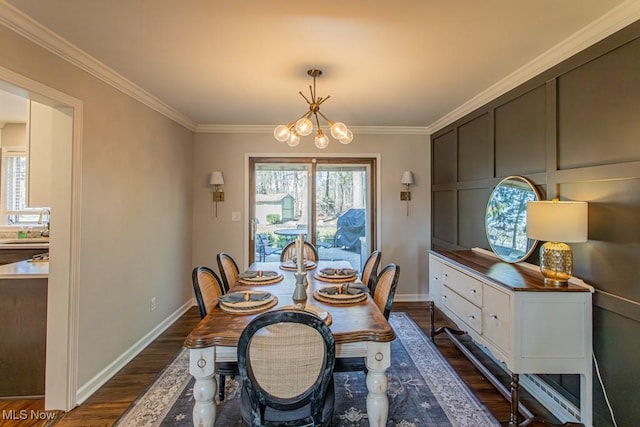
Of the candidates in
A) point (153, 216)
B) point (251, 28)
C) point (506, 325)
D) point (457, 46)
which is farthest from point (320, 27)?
point (153, 216)

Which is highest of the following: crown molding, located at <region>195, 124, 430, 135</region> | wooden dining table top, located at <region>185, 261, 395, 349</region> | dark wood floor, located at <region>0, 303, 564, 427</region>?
crown molding, located at <region>195, 124, 430, 135</region>

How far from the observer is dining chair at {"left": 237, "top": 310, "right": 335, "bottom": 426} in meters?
1.36

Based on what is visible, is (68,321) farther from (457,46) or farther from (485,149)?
(485,149)

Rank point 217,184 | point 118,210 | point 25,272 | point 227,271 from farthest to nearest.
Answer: point 217,184 < point 227,271 < point 118,210 < point 25,272

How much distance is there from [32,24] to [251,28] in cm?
125

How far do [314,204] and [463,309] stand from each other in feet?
8.36

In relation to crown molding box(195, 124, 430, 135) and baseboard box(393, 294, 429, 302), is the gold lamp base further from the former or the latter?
crown molding box(195, 124, 430, 135)

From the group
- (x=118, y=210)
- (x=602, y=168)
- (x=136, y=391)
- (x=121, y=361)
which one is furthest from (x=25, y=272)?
(x=602, y=168)

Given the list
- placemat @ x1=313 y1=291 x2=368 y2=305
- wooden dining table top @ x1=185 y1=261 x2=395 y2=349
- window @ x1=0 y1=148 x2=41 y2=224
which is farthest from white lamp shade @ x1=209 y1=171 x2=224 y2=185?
→ placemat @ x1=313 y1=291 x2=368 y2=305

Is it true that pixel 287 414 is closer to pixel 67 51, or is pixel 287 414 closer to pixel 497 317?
pixel 497 317

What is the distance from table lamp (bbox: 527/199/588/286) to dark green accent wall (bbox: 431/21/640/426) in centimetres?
16

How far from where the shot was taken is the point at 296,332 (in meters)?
1.38

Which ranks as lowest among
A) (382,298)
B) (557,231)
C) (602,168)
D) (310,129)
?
(382,298)

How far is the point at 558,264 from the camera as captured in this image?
188cm
